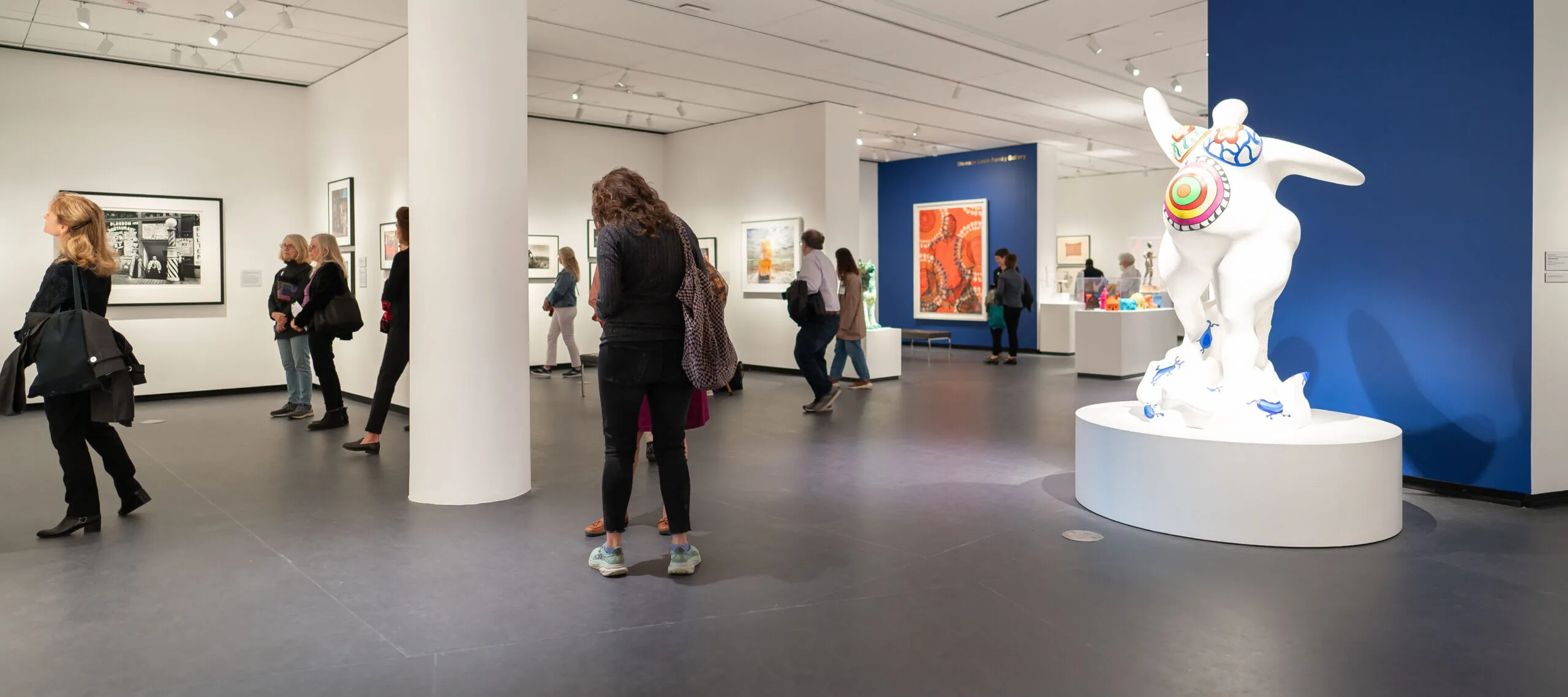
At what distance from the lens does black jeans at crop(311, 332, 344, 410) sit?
779 centimetres

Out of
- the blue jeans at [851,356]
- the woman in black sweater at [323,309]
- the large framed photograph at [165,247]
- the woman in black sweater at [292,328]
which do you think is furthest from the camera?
the blue jeans at [851,356]

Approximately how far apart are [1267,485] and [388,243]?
7.50 meters

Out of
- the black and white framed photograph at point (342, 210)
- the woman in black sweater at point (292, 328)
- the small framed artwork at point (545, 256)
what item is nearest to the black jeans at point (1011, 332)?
the small framed artwork at point (545, 256)

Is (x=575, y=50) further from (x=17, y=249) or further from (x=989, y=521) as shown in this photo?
(x=989, y=521)

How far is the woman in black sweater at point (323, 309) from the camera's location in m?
7.68

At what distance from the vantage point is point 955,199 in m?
16.5

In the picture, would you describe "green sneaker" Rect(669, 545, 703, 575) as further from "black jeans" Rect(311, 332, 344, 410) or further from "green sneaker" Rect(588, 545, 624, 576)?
"black jeans" Rect(311, 332, 344, 410)

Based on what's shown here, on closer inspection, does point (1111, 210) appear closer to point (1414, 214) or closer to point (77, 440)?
point (1414, 214)

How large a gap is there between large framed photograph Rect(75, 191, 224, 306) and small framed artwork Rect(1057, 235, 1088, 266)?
16.5 meters

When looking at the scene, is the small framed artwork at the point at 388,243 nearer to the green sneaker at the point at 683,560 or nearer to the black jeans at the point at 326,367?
the black jeans at the point at 326,367

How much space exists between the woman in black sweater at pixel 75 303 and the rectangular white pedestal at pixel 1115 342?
1032 cm

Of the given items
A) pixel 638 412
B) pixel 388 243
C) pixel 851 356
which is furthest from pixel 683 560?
pixel 851 356

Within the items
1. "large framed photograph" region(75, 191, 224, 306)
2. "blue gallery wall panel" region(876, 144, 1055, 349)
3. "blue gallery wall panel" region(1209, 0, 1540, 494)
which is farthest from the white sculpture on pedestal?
"blue gallery wall panel" region(876, 144, 1055, 349)

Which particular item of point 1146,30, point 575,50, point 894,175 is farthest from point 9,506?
point 894,175
